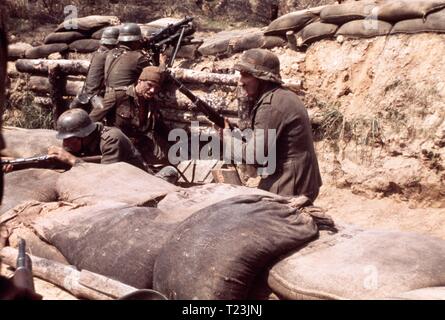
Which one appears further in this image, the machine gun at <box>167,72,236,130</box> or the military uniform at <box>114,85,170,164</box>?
the military uniform at <box>114,85,170,164</box>

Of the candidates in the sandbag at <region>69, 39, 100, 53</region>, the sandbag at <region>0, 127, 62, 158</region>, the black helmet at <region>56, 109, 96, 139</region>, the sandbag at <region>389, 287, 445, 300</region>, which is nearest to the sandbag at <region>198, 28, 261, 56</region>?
the sandbag at <region>69, 39, 100, 53</region>

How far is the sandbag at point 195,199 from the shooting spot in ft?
12.8

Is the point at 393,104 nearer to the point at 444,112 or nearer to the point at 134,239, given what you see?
the point at 444,112

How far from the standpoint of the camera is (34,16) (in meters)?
12.5

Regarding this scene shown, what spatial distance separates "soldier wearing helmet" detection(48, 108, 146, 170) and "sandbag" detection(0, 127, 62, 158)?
869 mm

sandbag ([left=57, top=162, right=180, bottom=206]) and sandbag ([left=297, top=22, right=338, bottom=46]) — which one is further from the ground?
sandbag ([left=297, top=22, right=338, bottom=46])

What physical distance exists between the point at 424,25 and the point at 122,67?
10.2 ft

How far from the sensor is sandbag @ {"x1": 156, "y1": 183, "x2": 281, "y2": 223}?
12.8 feet

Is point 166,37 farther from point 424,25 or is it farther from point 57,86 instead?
point 424,25

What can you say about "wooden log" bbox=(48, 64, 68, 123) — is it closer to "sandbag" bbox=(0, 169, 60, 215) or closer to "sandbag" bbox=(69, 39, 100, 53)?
"sandbag" bbox=(69, 39, 100, 53)

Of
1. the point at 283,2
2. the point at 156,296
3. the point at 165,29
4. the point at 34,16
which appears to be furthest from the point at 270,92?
the point at 34,16

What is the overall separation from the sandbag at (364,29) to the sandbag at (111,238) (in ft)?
11.9

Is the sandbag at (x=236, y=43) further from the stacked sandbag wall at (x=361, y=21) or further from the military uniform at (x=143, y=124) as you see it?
the military uniform at (x=143, y=124)

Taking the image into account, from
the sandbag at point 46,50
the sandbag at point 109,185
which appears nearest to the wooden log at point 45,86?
the sandbag at point 46,50
